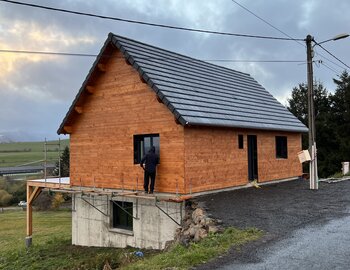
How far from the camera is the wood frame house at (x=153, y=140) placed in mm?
13648

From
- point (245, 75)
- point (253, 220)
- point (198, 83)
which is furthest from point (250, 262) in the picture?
point (245, 75)

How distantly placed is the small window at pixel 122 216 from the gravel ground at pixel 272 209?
348 cm

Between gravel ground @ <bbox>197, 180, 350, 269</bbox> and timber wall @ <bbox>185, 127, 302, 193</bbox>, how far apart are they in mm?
559

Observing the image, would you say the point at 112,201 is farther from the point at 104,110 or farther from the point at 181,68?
the point at 181,68

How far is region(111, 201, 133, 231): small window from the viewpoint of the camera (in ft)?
50.2

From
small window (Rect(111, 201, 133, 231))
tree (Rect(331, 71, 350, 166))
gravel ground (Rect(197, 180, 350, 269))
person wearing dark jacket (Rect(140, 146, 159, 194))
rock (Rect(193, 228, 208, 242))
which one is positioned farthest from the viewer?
tree (Rect(331, 71, 350, 166))

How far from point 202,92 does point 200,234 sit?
25.8ft

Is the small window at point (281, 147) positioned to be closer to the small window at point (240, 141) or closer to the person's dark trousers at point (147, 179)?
the small window at point (240, 141)

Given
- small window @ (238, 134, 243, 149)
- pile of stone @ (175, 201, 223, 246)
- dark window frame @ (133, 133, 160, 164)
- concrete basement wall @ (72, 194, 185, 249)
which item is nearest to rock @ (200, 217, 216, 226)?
pile of stone @ (175, 201, 223, 246)

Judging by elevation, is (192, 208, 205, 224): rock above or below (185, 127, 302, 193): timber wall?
below

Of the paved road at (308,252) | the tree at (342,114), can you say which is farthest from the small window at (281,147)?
the tree at (342,114)

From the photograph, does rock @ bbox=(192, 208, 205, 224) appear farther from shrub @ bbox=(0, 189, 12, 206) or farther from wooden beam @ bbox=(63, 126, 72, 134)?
shrub @ bbox=(0, 189, 12, 206)

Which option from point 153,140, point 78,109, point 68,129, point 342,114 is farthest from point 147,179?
point 342,114

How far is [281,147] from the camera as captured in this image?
779 inches
